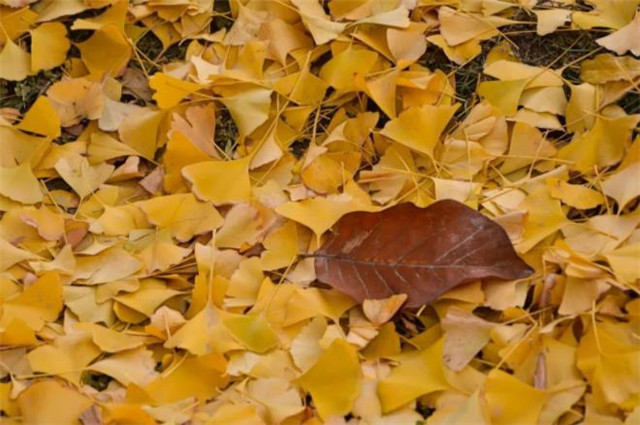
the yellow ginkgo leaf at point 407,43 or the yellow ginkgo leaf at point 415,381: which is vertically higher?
the yellow ginkgo leaf at point 407,43

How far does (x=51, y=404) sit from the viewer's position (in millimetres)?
695

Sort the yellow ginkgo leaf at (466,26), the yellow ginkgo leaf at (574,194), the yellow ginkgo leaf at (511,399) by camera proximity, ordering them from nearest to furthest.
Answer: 1. the yellow ginkgo leaf at (511,399)
2. the yellow ginkgo leaf at (574,194)
3. the yellow ginkgo leaf at (466,26)

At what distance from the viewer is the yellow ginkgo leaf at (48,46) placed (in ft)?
2.97

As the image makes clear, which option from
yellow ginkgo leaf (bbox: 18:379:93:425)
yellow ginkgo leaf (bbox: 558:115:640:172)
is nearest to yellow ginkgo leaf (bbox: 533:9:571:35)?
yellow ginkgo leaf (bbox: 558:115:640:172)

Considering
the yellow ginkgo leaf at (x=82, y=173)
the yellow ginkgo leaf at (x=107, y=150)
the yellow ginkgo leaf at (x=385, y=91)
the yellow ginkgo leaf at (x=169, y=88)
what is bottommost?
the yellow ginkgo leaf at (x=82, y=173)

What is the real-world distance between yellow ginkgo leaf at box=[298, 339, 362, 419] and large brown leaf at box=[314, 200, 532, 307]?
0.06m

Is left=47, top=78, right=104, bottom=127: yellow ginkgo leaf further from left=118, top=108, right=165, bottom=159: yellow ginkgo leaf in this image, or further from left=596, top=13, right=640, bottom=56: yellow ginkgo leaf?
left=596, top=13, right=640, bottom=56: yellow ginkgo leaf

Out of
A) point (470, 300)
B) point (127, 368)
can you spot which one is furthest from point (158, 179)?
point (470, 300)

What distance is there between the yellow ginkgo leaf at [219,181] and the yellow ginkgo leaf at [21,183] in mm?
144

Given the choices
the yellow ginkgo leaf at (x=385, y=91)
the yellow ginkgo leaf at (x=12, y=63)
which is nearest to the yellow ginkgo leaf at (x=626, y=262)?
the yellow ginkgo leaf at (x=385, y=91)

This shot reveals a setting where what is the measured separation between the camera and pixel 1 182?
A: 840 mm

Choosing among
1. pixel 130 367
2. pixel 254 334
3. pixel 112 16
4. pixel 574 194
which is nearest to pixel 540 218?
pixel 574 194

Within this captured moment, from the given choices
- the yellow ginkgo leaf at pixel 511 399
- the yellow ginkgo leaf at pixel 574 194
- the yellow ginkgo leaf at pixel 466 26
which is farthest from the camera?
the yellow ginkgo leaf at pixel 466 26

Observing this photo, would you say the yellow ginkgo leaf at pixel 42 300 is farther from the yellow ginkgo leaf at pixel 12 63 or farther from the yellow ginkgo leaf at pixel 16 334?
the yellow ginkgo leaf at pixel 12 63
